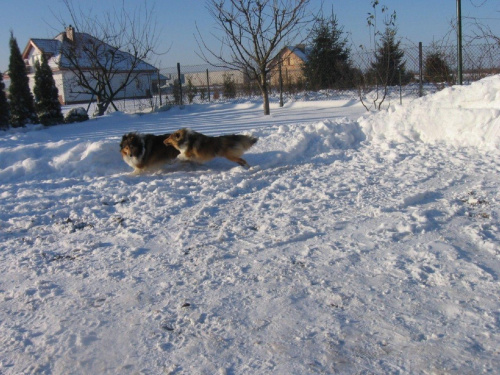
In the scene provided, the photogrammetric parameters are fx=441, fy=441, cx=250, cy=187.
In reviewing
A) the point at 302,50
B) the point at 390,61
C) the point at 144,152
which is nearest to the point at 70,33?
the point at 302,50

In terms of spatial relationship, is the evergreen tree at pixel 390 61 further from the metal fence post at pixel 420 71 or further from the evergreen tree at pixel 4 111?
the evergreen tree at pixel 4 111

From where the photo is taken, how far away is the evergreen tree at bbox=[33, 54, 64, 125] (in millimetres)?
15680

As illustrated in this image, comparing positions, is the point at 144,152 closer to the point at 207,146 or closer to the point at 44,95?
the point at 207,146

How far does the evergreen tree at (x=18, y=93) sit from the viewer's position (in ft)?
49.0

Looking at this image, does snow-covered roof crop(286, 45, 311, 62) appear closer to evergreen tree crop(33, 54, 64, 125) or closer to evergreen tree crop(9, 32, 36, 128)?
evergreen tree crop(33, 54, 64, 125)

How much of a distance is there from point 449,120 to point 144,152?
5089 mm

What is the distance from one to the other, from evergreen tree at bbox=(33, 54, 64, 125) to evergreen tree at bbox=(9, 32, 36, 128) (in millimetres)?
462

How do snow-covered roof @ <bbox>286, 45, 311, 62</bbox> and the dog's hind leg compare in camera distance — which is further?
snow-covered roof @ <bbox>286, 45, 311, 62</bbox>

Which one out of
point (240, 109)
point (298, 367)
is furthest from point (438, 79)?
point (298, 367)

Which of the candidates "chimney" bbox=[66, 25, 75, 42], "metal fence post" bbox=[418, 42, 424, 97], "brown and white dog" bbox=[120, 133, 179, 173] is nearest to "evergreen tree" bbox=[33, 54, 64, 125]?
"chimney" bbox=[66, 25, 75, 42]

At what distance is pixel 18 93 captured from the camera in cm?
1490

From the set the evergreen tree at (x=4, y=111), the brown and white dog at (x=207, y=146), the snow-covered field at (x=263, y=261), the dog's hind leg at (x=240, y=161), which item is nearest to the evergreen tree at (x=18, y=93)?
the evergreen tree at (x=4, y=111)

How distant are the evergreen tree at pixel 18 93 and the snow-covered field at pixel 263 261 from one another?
28.7 feet

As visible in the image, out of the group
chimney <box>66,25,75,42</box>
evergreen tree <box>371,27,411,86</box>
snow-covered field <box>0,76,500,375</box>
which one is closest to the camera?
snow-covered field <box>0,76,500,375</box>
